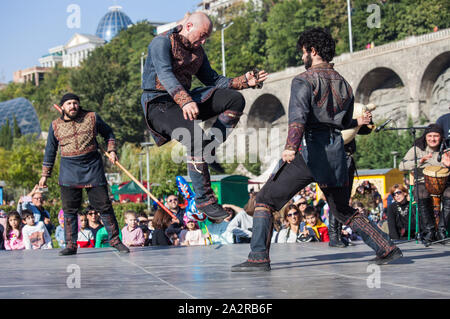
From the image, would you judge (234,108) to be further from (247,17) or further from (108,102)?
(247,17)

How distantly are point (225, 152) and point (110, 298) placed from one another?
200 feet

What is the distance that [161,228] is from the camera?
11047 mm

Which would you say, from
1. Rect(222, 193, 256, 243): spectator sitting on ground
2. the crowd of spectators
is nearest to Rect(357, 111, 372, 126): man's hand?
the crowd of spectators

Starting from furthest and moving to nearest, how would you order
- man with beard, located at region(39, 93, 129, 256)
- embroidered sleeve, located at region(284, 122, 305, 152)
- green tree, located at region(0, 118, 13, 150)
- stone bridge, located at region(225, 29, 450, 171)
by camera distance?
green tree, located at region(0, 118, 13, 150)
stone bridge, located at region(225, 29, 450, 171)
man with beard, located at region(39, 93, 129, 256)
embroidered sleeve, located at region(284, 122, 305, 152)

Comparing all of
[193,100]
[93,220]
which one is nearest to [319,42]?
[193,100]

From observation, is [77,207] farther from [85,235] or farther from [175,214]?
[175,214]

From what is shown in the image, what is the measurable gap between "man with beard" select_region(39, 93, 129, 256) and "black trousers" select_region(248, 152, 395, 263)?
2.81 m

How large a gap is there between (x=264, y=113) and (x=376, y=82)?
1519cm

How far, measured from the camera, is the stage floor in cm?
416

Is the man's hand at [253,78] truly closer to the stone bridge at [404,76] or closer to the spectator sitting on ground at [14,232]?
the spectator sitting on ground at [14,232]

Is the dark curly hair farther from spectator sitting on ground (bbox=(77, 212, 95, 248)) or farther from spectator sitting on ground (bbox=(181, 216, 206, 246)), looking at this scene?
spectator sitting on ground (bbox=(77, 212, 95, 248))

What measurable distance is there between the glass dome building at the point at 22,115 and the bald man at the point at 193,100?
100.0 metres

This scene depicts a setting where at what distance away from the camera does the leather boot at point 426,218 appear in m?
8.77
